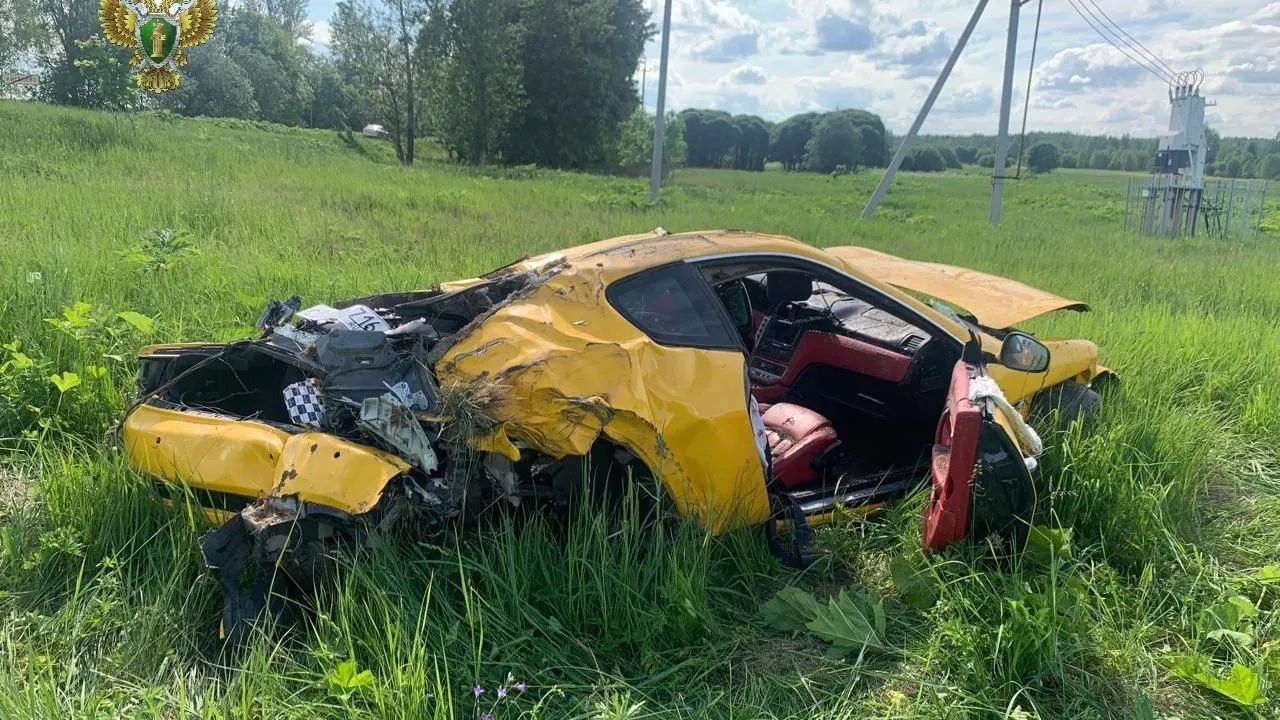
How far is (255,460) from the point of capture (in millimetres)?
2619

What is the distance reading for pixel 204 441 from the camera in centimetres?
269

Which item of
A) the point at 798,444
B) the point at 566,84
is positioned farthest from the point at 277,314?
the point at 566,84

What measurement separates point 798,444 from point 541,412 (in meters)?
1.54

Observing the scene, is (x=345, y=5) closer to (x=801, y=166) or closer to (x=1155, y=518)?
(x=1155, y=518)

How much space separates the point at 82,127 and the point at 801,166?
223ft

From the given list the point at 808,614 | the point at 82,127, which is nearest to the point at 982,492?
the point at 808,614

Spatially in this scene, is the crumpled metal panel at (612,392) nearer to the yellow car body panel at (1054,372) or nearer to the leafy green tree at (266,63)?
the yellow car body panel at (1054,372)

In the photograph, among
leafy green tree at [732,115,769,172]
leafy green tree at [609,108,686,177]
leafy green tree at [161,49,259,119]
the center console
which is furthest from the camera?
leafy green tree at [732,115,769,172]

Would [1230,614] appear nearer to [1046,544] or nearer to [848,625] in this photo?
[1046,544]

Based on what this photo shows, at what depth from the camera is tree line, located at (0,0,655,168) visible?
30719 millimetres

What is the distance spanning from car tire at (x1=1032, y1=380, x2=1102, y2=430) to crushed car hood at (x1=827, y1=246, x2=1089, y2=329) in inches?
16.0

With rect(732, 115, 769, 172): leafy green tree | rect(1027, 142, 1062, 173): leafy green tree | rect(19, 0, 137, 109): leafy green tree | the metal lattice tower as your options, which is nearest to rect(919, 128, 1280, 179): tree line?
rect(1027, 142, 1062, 173): leafy green tree

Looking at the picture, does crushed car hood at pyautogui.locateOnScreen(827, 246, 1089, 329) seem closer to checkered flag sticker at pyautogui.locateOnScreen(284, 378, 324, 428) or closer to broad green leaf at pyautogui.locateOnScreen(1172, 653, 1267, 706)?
broad green leaf at pyautogui.locateOnScreen(1172, 653, 1267, 706)

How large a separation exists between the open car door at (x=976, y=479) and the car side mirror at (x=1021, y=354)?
0.68 meters
